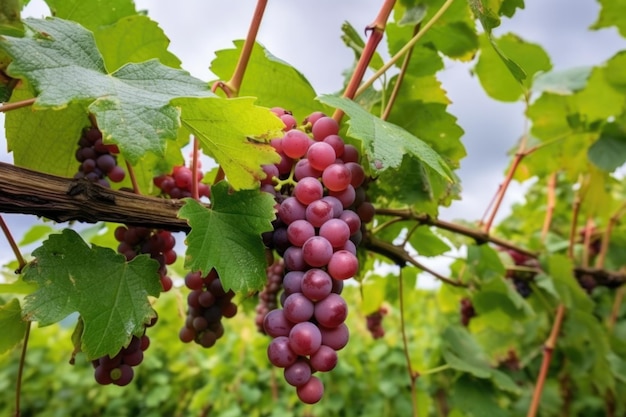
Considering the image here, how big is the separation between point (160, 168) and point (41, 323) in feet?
1.30

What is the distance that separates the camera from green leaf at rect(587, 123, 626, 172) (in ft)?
5.14

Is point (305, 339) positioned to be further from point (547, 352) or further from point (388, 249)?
point (547, 352)

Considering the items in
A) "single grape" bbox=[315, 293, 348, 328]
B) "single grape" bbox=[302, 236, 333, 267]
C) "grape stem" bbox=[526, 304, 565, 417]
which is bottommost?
"grape stem" bbox=[526, 304, 565, 417]

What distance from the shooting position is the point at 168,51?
91 centimetres

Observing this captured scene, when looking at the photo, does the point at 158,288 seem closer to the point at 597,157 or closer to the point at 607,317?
the point at 597,157

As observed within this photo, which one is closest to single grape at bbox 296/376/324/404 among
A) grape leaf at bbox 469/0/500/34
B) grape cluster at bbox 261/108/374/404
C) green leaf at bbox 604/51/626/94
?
grape cluster at bbox 261/108/374/404

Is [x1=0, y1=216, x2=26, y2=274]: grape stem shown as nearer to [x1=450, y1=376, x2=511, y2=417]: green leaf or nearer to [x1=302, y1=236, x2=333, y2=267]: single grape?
[x1=302, y1=236, x2=333, y2=267]: single grape

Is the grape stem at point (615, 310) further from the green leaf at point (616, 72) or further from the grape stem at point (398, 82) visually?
the grape stem at point (398, 82)

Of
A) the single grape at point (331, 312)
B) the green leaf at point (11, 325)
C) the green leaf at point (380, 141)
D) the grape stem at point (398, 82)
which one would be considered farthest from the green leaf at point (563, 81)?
the green leaf at point (11, 325)

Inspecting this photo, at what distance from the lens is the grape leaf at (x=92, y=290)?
68 centimetres

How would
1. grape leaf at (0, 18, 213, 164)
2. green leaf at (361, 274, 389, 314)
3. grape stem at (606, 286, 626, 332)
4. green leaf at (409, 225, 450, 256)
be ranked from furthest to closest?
grape stem at (606, 286, 626, 332) < green leaf at (361, 274, 389, 314) < green leaf at (409, 225, 450, 256) < grape leaf at (0, 18, 213, 164)

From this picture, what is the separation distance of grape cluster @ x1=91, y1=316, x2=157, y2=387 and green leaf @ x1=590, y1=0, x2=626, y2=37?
1.70m

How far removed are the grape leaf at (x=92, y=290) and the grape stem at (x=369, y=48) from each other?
1.31 ft

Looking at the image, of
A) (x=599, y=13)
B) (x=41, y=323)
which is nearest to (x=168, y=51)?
(x=41, y=323)
